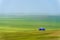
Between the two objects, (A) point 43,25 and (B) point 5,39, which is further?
(A) point 43,25

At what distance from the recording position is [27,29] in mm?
1229

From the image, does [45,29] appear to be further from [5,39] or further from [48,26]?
[5,39]

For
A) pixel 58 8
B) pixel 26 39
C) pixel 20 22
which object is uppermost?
pixel 58 8

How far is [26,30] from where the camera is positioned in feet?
3.95

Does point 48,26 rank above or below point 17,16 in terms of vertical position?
below

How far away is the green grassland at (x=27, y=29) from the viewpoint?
3.62 feet

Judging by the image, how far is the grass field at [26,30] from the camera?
1102 mm

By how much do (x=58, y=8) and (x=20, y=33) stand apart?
0.51 metres

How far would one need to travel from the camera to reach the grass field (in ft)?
3.61

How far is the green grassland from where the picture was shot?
1.10 metres

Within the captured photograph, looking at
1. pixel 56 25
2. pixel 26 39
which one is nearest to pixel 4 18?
pixel 26 39

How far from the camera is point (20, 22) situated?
131 cm

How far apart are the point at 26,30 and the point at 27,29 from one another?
3 centimetres

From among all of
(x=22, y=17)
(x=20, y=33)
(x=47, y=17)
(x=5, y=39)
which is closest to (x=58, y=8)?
(x=47, y=17)
